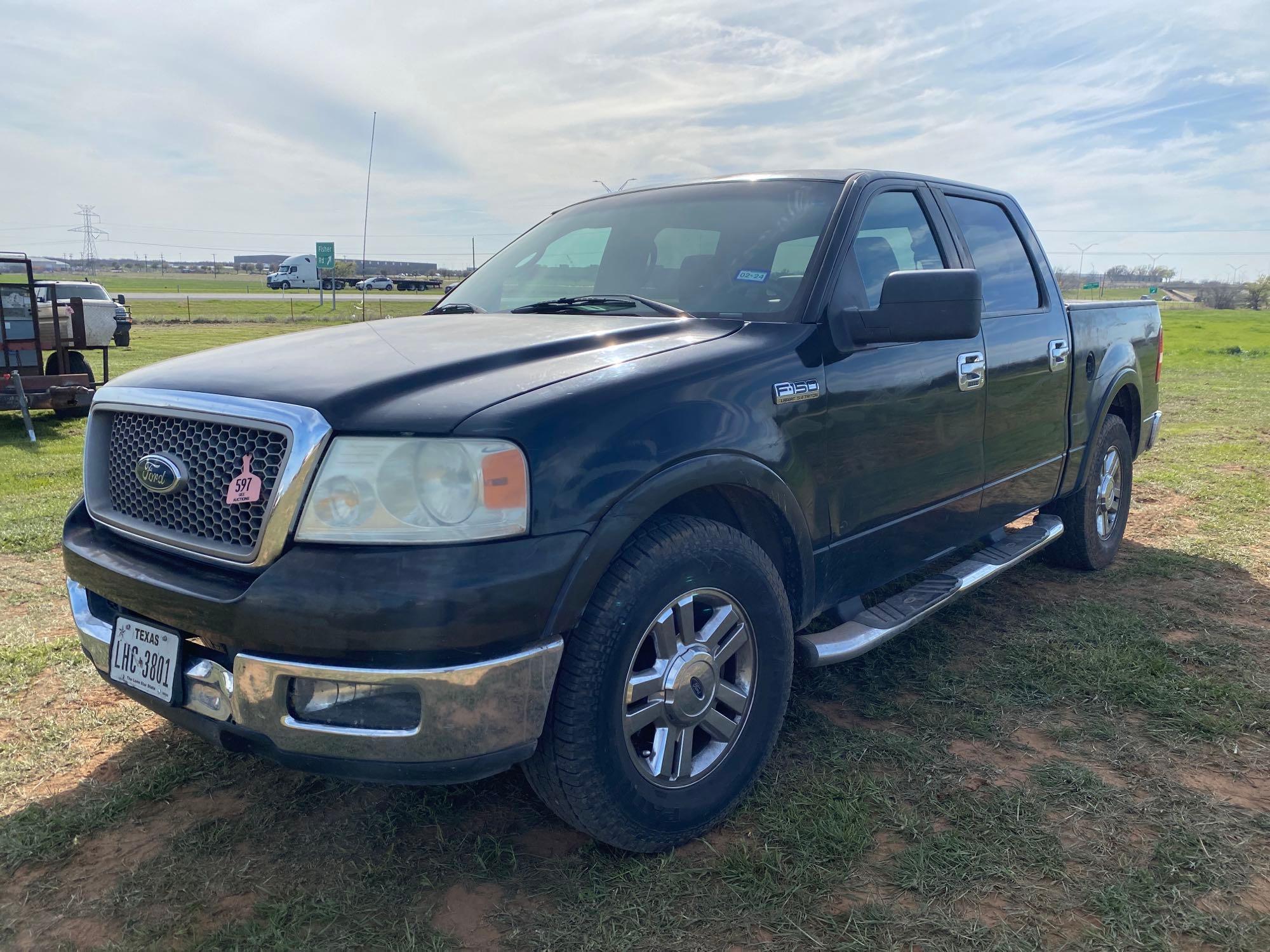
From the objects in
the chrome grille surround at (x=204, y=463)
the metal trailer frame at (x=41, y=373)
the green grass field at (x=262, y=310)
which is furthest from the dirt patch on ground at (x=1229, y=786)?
the green grass field at (x=262, y=310)

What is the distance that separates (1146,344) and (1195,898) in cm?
391

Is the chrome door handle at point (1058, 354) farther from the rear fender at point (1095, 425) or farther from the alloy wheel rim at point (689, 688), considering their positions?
the alloy wheel rim at point (689, 688)

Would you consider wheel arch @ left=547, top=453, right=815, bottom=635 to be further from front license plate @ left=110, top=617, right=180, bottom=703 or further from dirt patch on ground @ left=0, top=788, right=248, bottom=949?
dirt patch on ground @ left=0, top=788, right=248, bottom=949

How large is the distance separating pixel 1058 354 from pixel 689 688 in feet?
9.24

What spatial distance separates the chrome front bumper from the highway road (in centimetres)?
4603

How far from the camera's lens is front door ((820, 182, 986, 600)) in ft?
9.80

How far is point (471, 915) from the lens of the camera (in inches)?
88.7

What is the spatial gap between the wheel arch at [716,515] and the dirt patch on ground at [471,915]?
744mm

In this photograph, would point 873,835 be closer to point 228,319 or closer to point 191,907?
point 191,907

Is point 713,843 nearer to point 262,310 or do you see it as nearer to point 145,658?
point 145,658

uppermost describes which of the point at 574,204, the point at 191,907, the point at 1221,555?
the point at 574,204

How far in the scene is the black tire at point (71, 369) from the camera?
1039cm

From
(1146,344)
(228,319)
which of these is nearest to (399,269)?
(228,319)

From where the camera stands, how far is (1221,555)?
525 cm
